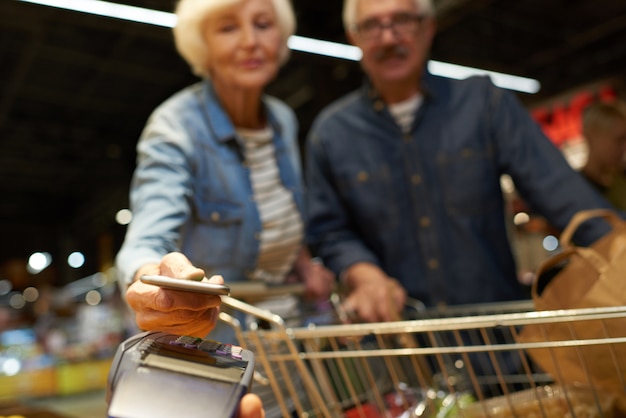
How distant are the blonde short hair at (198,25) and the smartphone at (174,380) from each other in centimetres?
106

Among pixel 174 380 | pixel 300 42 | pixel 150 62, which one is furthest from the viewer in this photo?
pixel 150 62

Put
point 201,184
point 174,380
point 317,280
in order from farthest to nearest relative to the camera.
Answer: point 317,280, point 201,184, point 174,380

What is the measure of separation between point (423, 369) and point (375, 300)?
0.65 feet

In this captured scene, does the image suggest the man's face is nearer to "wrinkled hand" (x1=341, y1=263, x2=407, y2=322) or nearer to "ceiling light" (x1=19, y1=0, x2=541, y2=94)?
"wrinkled hand" (x1=341, y1=263, x2=407, y2=322)

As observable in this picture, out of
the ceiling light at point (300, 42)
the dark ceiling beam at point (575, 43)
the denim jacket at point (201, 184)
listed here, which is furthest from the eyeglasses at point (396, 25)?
the dark ceiling beam at point (575, 43)

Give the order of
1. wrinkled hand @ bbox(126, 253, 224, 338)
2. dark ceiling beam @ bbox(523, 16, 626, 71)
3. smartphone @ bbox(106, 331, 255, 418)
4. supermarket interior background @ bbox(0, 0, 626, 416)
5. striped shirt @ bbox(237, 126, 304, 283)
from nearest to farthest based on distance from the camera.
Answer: smartphone @ bbox(106, 331, 255, 418)
wrinkled hand @ bbox(126, 253, 224, 338)
striped shirt @ bbox(237, 126, 304, 283)
supermarket interior background @ bbox(0, 0, 626, 416)
dark ceiling beam @ bbox(523, 16, 626, 71)

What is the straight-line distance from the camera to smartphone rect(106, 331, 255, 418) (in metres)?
0.51

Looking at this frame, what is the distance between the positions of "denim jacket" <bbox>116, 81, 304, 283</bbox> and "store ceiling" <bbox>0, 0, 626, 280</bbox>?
477cm

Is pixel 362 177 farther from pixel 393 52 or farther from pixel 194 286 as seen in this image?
pixel 194 286

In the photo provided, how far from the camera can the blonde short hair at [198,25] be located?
4.80ft

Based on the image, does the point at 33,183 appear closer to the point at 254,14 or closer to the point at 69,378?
the point at 69,378

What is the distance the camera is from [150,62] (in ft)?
31.9

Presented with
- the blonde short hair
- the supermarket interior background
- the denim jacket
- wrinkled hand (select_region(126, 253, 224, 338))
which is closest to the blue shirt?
the denim jacket

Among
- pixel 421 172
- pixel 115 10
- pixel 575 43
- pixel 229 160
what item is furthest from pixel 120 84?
pixel 229 160
